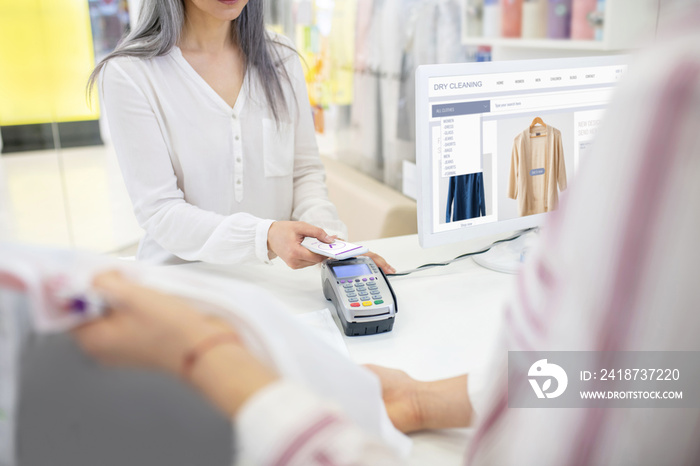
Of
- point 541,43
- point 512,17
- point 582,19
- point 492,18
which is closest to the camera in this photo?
point 582,19

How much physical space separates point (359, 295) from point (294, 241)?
6.8 inches

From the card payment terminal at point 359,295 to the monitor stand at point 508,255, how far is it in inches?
11.2

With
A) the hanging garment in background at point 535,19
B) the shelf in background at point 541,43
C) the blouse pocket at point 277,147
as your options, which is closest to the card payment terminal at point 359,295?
the blouse pocket at point 277,147

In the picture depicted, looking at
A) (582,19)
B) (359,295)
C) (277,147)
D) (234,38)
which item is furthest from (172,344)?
(582,19)

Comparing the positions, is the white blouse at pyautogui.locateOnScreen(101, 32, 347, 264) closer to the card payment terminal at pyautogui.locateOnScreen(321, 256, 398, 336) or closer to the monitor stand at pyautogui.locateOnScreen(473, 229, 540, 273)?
the card payment terminal at pyautogui.locateOnScreen(321, 256, 398, 336)

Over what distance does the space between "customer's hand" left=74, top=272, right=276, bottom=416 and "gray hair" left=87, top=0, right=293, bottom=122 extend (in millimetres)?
1002

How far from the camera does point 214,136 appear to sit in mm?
1310

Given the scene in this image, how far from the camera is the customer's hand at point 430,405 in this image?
0.65 m

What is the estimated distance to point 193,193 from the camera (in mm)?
1306

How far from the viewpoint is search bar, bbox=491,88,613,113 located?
1.08 m

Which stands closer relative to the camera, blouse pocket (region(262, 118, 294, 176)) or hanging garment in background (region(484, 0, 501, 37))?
blouse pocket (region(262, 118, 294, 176))

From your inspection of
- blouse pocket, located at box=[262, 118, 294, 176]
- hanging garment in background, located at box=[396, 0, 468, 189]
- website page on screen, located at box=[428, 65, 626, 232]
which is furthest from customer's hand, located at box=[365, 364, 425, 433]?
hanging garment in background, located at box=[396, 0, 468, 189]

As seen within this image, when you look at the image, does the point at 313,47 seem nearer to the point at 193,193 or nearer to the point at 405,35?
the point at 405,35

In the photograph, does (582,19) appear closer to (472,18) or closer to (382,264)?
(472,18)
